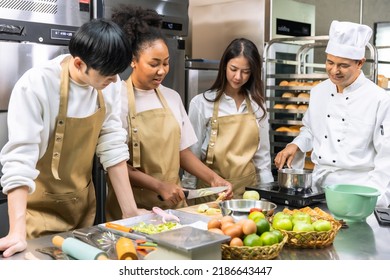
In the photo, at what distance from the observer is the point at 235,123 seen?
282cm

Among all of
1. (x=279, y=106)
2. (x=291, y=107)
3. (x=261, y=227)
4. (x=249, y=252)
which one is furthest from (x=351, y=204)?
(x=279, y=106)

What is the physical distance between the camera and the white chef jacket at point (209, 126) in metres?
2.84

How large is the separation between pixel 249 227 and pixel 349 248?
15.2 inches

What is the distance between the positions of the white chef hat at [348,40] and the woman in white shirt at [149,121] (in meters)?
0.88

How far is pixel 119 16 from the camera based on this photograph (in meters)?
2.32

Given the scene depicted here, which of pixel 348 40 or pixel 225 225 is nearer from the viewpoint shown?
pixel 225 225

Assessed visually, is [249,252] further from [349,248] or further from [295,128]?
[295,128]

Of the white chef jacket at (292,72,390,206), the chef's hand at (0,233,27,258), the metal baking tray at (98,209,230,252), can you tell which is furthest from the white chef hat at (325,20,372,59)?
the chef's hand at (0,233,27,258)

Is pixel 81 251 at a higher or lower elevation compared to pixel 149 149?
lower

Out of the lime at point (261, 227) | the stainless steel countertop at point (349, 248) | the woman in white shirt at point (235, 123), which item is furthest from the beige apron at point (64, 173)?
the woman in white shirt at point (235, 123)

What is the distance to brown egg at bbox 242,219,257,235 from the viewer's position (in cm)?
146

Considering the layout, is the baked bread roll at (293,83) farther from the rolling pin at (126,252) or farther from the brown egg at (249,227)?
the rolling pin at (126,252)

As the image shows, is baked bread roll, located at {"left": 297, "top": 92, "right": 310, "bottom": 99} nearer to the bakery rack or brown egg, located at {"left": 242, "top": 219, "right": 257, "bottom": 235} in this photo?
the bakery rack
